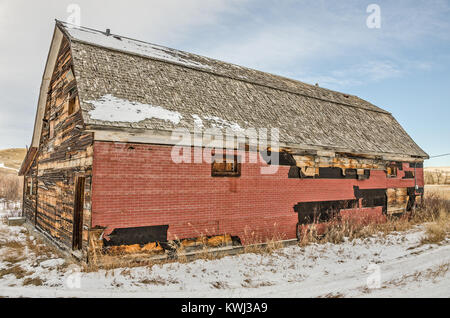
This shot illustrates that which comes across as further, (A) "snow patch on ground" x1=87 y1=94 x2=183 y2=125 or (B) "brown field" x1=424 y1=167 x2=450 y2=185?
(B) "brown field" x1=424 y1=167 x2=450 y2=185

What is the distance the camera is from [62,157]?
9.67m

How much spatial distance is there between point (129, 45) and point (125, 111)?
4235 millimetres

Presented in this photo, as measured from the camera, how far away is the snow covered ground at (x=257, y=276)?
5.70 meters

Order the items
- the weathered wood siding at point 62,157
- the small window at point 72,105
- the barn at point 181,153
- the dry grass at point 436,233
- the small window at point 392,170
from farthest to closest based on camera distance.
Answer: the small window at point 392,170 → the dry grass at point 436,233 → the small window at point 72,105 → the weathered wood siding at point 62,157 → the barn at point 181,153

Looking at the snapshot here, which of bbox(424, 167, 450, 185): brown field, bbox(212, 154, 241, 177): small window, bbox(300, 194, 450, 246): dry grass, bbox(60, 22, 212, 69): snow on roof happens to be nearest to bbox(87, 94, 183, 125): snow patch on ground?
bbox(212, 154, 241, 177): small window

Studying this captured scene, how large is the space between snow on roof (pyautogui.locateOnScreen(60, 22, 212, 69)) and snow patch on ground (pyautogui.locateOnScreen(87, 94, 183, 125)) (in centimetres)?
272

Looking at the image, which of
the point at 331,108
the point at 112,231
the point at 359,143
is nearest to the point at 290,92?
the point at 331,108

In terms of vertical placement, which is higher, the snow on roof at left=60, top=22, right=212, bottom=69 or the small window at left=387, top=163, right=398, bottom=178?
the snow on roof at left=60, top=22, right=212, bottom=69

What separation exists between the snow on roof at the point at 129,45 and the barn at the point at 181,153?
0.28 ft

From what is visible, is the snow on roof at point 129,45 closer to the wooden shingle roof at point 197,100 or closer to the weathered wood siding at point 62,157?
the wooden shingle roof at point 197,100

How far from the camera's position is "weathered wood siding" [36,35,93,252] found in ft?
25.9

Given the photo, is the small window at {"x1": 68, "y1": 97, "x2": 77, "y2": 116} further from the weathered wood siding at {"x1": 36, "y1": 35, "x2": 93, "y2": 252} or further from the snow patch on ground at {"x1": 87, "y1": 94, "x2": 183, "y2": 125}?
the snow patch on ground at {"x1": 87, "y1": 94, "x2": 183, "y2": 125}

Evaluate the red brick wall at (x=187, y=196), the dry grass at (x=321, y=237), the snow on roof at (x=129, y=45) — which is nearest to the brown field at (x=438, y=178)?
the dry grass at (x=321, y=237)
